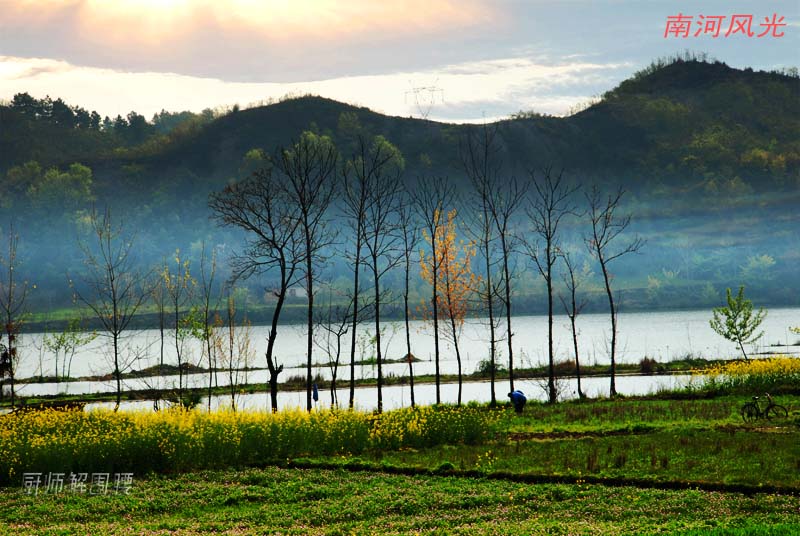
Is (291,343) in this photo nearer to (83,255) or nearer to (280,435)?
(83,255)

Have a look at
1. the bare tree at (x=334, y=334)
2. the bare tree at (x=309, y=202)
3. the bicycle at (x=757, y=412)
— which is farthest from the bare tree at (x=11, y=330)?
the bicycle at (x=757, y=412)

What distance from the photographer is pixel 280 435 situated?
24766 mm

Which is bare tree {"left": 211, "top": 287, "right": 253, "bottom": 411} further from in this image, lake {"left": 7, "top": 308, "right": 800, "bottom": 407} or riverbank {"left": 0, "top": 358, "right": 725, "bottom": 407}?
lake {"left": 7, "top": 308, "right": 800, "bottom": 407}

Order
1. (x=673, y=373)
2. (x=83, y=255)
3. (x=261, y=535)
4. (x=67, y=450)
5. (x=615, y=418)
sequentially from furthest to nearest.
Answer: (x=83, y=255) < (x=673, y=373) < (x=615, y=418) < (x=67, y=450) < (x=261, y=535)

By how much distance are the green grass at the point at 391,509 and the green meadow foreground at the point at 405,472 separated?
5 centimetres

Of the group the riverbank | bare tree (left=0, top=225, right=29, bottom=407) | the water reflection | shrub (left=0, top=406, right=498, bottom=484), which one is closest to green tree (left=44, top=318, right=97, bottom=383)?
the riverbank

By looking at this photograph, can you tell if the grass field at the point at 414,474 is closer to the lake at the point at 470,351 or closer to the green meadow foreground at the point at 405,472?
the green meadow foreground at the point at 405,472

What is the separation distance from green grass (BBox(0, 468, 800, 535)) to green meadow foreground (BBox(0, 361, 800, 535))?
5cm

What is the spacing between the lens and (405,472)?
2198 cm

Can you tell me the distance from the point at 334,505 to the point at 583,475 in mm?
5873

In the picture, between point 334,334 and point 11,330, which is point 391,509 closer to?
point 11,330

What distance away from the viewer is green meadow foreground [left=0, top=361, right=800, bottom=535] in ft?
53.1

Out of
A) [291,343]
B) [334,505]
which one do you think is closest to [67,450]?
[334,505]

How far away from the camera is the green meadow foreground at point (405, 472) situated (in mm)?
16188
